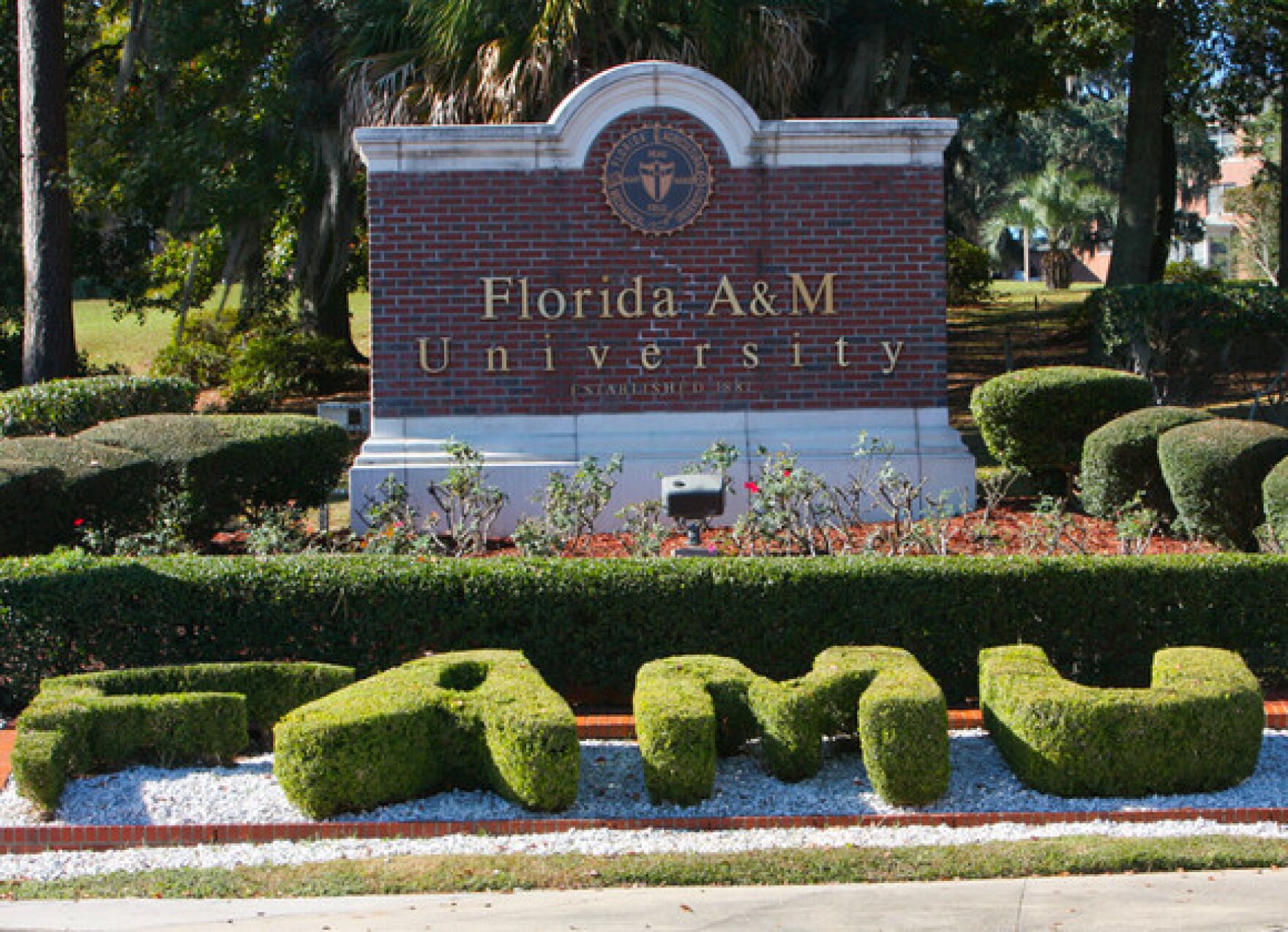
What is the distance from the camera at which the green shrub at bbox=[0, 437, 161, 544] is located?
1075 cm

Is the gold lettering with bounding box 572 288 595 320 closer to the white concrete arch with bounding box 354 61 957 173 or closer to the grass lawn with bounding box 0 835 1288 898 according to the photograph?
the white concrete arch with bounding box 354 61 957 173

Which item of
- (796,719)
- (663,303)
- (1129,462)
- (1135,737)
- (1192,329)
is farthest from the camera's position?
(1192,329)

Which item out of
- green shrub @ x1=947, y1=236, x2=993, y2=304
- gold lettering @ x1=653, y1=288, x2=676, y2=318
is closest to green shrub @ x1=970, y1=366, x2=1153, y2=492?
gold lettering @ x1=653, y1=288, x2=676, y2=318

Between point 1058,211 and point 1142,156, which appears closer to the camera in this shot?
point 1142,156

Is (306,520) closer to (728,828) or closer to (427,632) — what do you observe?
(427,632)

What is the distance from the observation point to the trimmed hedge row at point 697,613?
9.04m

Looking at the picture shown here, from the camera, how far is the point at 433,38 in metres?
15.1

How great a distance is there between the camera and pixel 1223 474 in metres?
10.9

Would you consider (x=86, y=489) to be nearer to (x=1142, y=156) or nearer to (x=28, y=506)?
(x=28, y=506)

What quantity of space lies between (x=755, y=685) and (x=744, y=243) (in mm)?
5945

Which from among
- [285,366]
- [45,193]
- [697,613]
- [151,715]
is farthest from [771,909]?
[285,366]

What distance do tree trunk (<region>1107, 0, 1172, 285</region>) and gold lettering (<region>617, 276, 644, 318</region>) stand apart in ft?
31.1

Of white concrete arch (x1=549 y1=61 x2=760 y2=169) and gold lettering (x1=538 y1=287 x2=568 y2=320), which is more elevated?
white concrete arch (x1=549 y1=61 x2=760 y2=169)

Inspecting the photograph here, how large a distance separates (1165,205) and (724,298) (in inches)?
594
